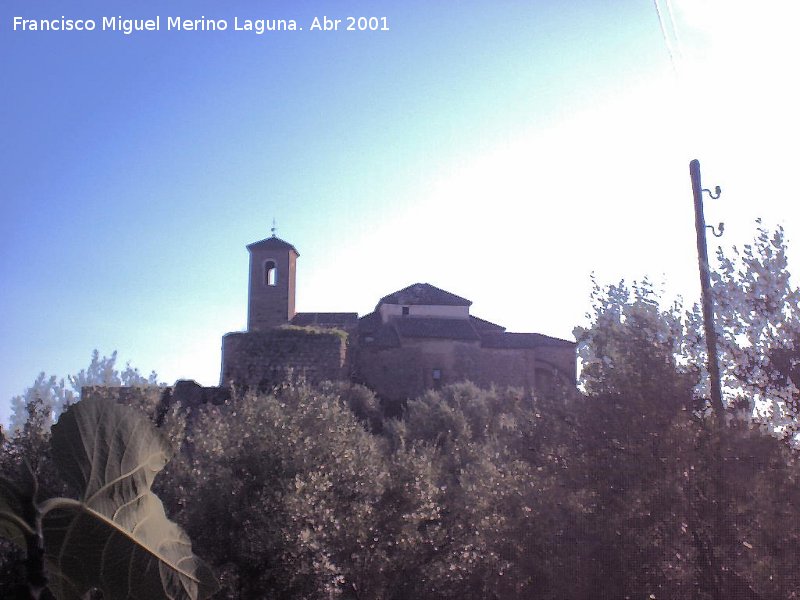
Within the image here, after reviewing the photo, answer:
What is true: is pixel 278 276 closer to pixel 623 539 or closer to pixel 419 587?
pixel 419 587

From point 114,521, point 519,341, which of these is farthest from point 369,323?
point 114,521

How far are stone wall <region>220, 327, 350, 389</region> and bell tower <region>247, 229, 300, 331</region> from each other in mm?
9103

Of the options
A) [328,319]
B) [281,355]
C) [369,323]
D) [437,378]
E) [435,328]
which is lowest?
[437,378]

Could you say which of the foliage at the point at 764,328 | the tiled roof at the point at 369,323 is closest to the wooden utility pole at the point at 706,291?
the foliage at the point at 764,328

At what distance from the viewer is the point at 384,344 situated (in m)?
31.7

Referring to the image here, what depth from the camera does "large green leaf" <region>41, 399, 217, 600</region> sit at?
976 millimetres

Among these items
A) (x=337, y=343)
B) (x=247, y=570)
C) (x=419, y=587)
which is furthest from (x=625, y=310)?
(x=337, y=343)

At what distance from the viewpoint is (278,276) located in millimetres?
36750

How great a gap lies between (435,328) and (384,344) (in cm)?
302

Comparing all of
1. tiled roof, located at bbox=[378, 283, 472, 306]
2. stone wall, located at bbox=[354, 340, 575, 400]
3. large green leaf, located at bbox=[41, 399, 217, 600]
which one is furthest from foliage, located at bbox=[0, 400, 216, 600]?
tiled roof, located at bbox=[378, 283, 472, 306]

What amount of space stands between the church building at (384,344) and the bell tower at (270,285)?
52mm

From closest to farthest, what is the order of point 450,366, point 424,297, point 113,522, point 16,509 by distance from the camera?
point 16,509
point 113,522
point 450,366
point 424,297

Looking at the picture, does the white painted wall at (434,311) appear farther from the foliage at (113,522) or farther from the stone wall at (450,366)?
the foliage at (113,522)

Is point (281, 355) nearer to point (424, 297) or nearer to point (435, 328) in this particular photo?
point (435, 328)
